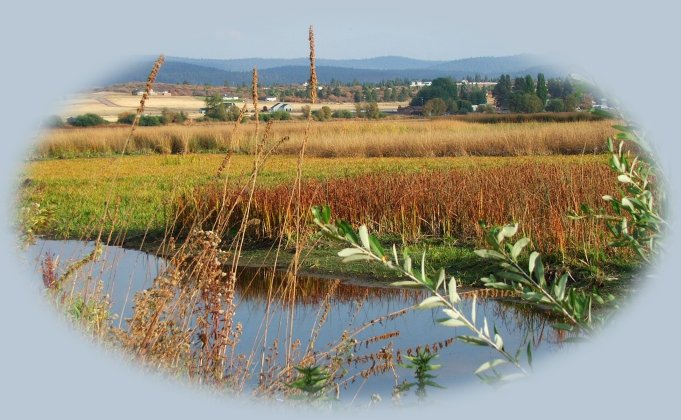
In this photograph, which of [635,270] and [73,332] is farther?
[635,270]

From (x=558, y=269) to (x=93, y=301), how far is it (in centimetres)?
511

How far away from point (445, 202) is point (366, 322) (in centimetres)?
388

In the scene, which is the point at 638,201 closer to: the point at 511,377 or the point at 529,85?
the point at 511,377

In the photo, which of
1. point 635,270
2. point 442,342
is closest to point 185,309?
point 442,342

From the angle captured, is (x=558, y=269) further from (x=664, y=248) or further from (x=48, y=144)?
(x=48, y=144)

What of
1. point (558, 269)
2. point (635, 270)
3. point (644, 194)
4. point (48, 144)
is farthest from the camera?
point (48, 144)

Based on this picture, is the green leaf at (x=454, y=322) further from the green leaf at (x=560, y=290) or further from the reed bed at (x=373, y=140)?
the reed bed at (x=373, y=140)

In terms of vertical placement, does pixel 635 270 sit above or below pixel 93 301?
below

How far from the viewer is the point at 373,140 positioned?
2572 cm

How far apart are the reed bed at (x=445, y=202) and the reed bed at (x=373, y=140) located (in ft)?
25.2

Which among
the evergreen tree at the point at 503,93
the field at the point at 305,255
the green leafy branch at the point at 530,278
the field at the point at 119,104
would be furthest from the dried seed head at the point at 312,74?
the evergreen tree at the point at 503,93

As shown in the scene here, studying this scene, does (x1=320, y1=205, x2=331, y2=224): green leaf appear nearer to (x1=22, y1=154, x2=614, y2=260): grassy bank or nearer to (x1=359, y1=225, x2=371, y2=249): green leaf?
(x1=359, y1=225, x2=371, y2=249): green leaf

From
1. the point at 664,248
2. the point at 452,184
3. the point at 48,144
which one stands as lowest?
the point at 48,144

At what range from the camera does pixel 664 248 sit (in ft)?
6.91
